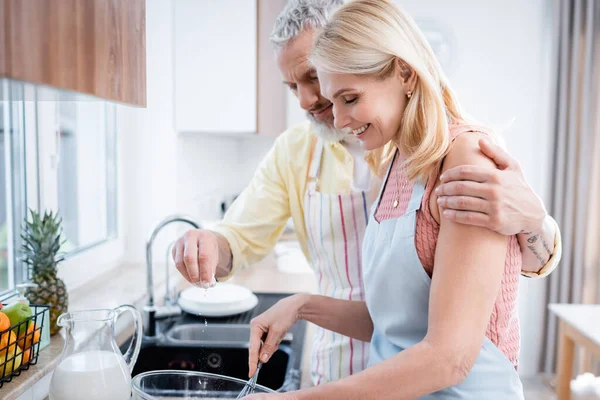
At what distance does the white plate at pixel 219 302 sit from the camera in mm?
1731

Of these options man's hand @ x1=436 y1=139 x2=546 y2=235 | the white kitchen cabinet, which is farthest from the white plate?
man's hand @ x1=436 y1=139 x2=546 y2=235

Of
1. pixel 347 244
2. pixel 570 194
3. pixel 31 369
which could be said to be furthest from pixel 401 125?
pixel 570 194

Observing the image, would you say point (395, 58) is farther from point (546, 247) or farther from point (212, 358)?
Answer: point (212, 358)

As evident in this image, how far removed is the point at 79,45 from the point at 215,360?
104 cm

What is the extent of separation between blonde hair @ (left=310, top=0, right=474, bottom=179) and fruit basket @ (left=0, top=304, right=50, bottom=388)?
27.2 inches

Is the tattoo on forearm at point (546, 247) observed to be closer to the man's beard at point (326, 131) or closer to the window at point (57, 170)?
the man's beard at point (326, 131)

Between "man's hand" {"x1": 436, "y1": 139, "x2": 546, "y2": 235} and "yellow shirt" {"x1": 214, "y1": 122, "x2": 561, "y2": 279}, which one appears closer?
"man's hand" {"x1": 436, "y1": 139, "x2": 546, "y2": 235}

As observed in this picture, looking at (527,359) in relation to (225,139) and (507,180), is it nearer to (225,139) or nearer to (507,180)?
(225,139)

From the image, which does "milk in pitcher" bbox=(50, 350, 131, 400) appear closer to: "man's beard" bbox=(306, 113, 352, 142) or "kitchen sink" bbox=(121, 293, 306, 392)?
"kitchen sink" bbox=(121, 293, 306, 392)

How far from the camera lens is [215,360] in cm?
147

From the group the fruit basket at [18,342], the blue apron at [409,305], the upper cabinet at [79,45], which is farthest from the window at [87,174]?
the blue apron at [409,305]

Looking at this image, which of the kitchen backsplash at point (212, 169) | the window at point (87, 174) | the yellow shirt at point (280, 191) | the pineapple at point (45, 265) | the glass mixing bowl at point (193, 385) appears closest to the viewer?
the glass mixing bowl at point (193, 385)

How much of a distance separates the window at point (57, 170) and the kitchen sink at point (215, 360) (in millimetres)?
432

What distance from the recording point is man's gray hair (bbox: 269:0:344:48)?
124 cm
